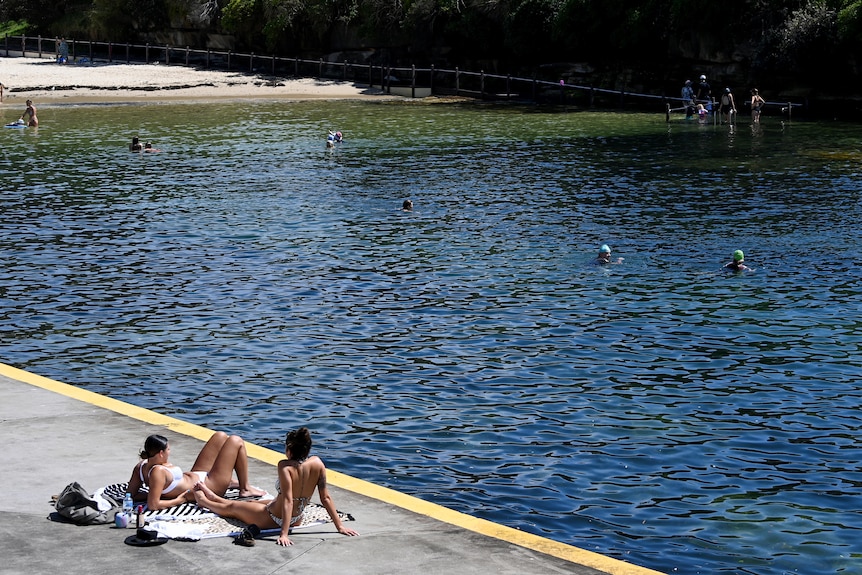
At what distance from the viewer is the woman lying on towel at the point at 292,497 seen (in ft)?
38.6

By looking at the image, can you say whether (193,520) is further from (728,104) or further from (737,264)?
(728,104)

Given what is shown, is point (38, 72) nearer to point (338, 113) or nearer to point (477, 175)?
point (338, 113)

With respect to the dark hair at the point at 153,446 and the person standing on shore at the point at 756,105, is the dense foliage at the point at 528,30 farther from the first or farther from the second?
the dark hair at the point at 153,446

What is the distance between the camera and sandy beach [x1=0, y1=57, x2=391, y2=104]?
258 feet

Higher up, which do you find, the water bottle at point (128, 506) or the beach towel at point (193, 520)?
the water bottle at point (128, 506)

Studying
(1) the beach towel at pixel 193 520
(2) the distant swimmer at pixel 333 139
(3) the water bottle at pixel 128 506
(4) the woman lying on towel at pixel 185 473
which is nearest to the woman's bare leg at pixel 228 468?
(4) the woman lying on towel at pixel 185 473

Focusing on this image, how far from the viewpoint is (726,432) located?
16891 millimetres

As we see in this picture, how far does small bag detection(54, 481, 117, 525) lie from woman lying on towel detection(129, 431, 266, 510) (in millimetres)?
532

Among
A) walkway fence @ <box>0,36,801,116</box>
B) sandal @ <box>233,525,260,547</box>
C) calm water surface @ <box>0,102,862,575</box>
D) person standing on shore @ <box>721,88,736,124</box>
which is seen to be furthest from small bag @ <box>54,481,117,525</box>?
walkway fence @ <box>0,36,801,116</box>

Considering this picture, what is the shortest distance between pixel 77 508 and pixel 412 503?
351 cm

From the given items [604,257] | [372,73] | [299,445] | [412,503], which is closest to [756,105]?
[372,73]

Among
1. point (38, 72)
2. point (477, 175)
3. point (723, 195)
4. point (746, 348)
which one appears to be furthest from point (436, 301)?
point (38, 72)

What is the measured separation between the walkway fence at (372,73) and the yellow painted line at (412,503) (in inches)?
2004

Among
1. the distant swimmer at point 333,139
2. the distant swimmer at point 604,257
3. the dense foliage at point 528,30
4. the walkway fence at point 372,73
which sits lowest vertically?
the distant swimmer at point 604,257
